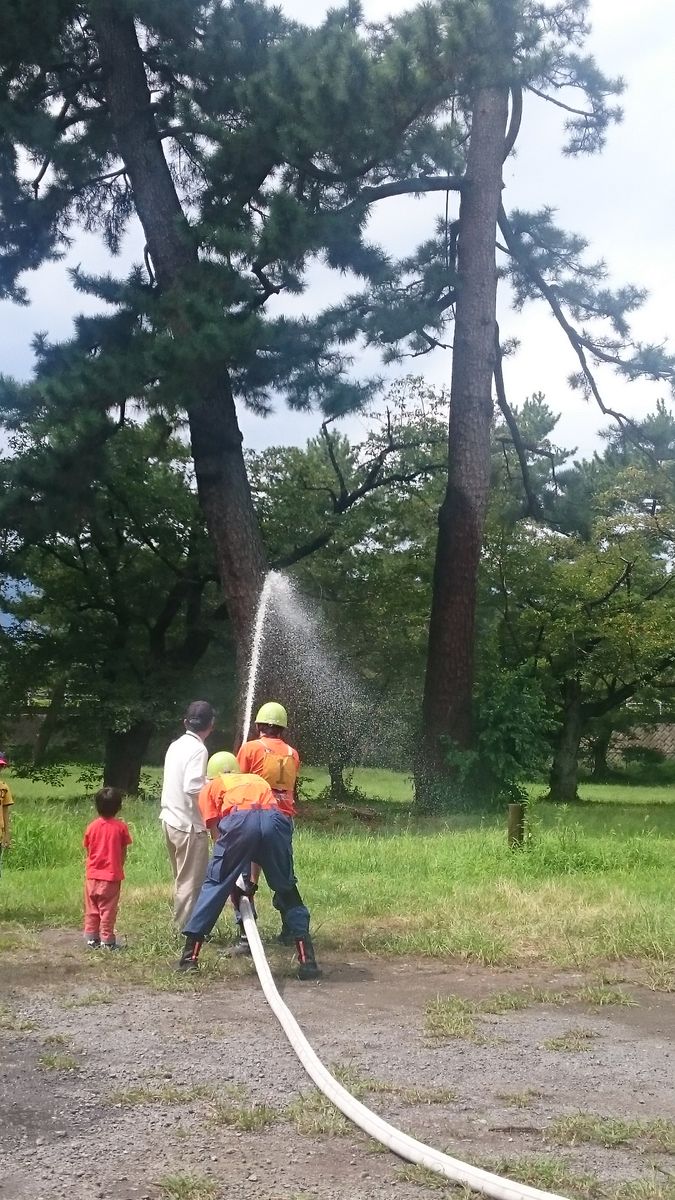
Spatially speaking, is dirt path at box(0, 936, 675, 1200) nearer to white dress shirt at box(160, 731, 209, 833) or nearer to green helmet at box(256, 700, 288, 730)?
white dress shirt at box(160, 731, 209, 833)

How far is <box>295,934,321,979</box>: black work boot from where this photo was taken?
22.9 feet

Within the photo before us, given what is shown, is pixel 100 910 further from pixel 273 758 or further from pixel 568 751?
pixel 568 751

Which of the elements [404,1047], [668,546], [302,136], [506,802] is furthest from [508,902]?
[668,546]

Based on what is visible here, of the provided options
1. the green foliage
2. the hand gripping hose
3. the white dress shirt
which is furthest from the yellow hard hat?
the green foliage

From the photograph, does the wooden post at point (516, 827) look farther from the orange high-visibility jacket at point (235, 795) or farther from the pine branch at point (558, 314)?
the pine branch at point (558, 314)

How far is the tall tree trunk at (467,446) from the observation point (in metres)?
18.6

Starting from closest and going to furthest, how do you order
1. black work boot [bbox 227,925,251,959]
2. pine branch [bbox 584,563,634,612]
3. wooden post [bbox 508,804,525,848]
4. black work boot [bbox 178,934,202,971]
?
black work boot [bbox 178,934,202,971]
black work boot [bbox 227,925,251,959]
wooden post [bbox 508,804,525,848]
pine branch [bbox 584,563,634,612]

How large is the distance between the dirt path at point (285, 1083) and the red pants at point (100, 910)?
654mm

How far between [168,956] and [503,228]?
17.2 meters

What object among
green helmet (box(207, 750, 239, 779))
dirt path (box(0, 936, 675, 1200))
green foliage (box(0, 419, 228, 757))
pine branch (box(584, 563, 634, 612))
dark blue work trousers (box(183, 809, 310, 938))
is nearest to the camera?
dirt path (box(0, 936, 675, 1200))

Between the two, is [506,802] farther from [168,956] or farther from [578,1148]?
[578,1148]

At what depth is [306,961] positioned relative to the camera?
6992 millimetres

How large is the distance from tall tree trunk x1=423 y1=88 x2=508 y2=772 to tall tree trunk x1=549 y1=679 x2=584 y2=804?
13.4 m

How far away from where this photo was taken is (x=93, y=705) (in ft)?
78.3
